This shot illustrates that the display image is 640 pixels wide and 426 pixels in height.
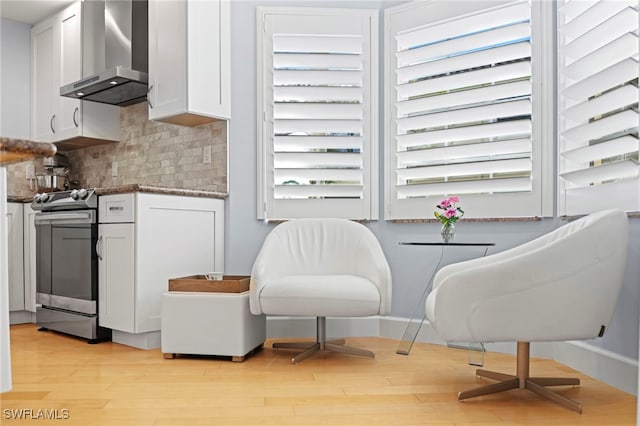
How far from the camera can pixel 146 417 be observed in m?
1.96

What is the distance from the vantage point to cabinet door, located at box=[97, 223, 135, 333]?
3107 millimetres

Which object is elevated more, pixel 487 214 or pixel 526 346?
pixel 487 214

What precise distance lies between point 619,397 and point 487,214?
48.2 inches

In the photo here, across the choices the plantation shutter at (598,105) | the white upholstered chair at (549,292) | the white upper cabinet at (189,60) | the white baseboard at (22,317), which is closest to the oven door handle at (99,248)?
the white upper cabinet at (189,60)

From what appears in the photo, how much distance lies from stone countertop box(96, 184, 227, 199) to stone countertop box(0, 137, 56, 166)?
179 centimetres

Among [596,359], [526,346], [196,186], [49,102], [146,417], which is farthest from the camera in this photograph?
[49,102]

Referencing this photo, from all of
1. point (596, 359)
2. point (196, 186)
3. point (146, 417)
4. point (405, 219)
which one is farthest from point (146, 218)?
point (596, 359)

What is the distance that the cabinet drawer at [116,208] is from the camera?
3.11 metres

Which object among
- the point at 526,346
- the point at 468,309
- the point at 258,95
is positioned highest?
the point at 258,95

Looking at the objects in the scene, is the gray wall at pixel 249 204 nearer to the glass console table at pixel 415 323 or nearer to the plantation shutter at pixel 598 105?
the glass console table at pixel 415 323

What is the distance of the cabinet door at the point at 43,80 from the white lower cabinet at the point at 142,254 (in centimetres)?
185

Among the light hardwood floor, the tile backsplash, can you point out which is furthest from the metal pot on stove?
the light hardwood floor

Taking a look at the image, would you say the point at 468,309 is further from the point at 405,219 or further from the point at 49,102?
the point at 49,102

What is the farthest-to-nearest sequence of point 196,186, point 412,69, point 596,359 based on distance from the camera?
1. point 196,186
2. point 412,69
3. point 596,359
